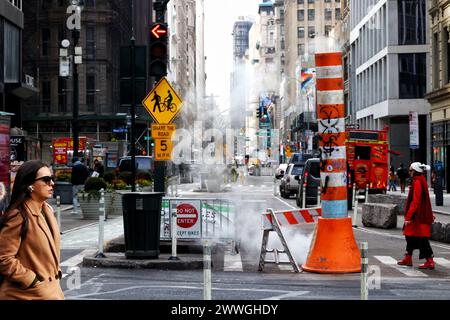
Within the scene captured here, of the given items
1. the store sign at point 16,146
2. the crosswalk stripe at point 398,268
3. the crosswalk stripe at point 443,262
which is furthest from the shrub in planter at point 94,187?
the crosswalk stripe at point 443,262

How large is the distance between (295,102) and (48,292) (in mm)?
24400

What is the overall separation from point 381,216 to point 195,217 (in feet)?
29.4

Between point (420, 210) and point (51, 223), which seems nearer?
point (51, 223)

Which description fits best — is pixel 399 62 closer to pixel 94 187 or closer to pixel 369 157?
pixel 369 157

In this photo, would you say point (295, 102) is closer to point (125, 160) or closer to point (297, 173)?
point (297, 173)

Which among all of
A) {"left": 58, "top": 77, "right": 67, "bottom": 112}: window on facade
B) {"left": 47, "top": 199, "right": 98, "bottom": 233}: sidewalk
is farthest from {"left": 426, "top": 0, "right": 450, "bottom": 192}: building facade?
{"left": 58, "top": 77, "right": 67, "bottom": 112}: window on facade

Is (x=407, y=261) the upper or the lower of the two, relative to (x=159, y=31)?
lower

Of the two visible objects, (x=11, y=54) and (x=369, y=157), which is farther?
(x=369, y=157)

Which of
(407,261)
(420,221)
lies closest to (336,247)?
(420,221)

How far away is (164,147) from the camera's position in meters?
15.5

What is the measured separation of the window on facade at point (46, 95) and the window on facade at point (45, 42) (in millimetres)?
2503

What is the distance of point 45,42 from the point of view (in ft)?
217

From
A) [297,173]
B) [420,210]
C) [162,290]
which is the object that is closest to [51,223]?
[162,290]
